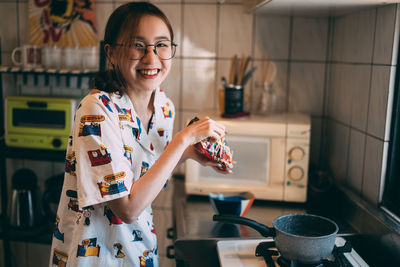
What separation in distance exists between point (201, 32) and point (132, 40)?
2.95 feet

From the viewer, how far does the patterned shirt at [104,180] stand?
985mm

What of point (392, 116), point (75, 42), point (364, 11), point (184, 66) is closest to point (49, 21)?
point (75, 42)

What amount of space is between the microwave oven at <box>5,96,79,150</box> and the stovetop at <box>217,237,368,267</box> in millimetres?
1038

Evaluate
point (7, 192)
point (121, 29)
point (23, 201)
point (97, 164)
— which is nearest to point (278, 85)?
point (121, 29)

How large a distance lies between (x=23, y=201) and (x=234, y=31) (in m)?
1.31

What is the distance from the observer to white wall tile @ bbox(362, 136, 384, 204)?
133 centimetres

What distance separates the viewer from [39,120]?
6.36 feet

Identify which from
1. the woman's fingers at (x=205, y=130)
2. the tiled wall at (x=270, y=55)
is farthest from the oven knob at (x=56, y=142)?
the woman's fingers at (x=205, y=130)

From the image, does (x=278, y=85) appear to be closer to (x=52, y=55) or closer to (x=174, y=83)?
(x=174, y=83)

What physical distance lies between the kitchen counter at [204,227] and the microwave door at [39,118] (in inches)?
26.1

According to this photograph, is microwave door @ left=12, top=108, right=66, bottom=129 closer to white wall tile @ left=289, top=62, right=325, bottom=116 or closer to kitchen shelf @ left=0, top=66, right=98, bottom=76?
kitchen shelf @ left=0, top=66, right=98, bottom=76

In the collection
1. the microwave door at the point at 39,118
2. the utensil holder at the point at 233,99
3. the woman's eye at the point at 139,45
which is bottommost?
the microwave door at the point at 39,118

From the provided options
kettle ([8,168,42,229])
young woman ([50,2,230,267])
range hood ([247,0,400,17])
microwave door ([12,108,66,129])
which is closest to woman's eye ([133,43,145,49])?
young woman ([50,2,230,267])

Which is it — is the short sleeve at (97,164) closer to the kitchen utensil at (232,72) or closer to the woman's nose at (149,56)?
the woman's nose at (149,56)
